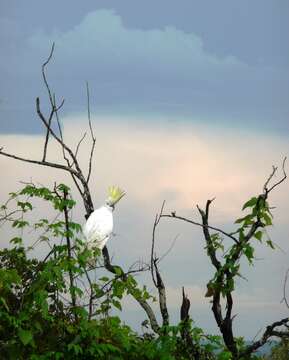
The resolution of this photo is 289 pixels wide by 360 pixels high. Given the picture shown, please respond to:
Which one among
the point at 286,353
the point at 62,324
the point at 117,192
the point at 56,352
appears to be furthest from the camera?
the point at 286,353

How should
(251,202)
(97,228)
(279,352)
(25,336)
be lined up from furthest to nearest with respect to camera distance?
(279,352)
(97,228)
(251,202)
(25,336)

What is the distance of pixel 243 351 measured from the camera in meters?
7.19

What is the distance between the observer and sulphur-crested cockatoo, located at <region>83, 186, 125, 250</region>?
8.06m

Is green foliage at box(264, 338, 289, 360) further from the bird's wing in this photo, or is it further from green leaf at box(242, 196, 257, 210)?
green leaf at box(242, 196, 257, 210)

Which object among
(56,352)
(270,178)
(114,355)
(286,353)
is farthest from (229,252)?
(286,353)

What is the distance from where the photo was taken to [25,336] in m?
5.56

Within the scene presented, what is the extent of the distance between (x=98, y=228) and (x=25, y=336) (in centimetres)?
264

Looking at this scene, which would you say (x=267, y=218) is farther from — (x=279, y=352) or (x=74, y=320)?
(x=279, y=352)

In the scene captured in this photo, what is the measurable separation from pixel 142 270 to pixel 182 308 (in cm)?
50

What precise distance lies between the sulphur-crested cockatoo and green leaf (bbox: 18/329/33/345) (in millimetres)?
2283

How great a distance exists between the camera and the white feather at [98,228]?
8047 millimetres

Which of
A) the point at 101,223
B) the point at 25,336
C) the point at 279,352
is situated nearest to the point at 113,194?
the point at 101,223

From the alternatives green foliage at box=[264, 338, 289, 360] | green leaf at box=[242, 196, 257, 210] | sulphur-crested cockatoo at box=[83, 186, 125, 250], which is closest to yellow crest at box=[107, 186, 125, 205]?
sulphur-crested cockatoo at box=[83, 186, 125, 250]

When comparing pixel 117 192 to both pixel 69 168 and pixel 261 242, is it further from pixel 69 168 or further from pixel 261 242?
pixel 261 242
